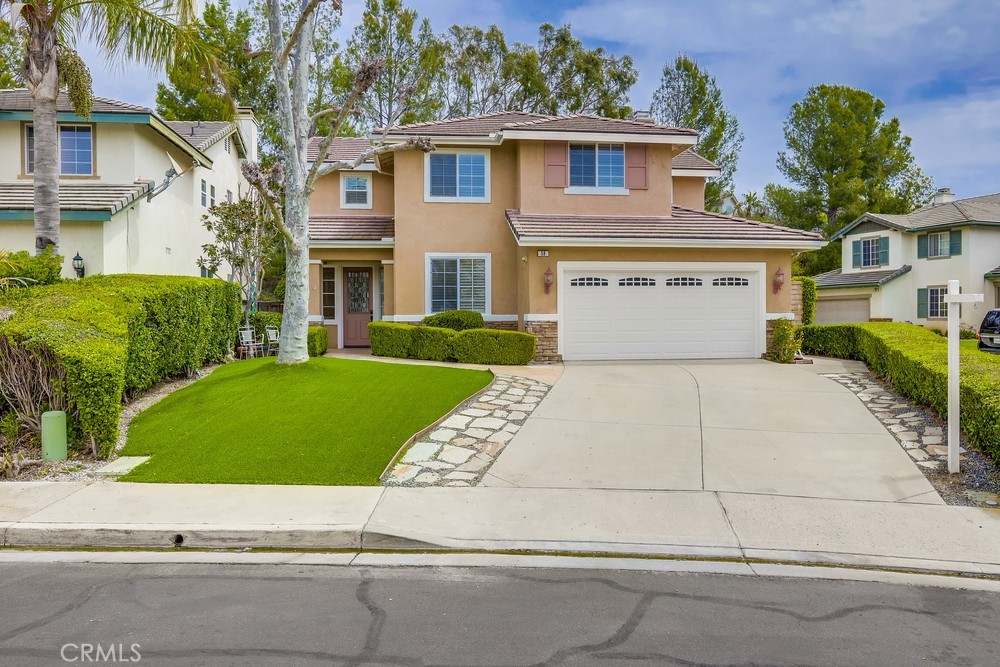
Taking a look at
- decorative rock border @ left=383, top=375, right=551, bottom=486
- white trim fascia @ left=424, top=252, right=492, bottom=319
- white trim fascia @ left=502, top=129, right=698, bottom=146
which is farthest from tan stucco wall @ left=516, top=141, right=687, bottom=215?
decorative rock border @ left=383, top=375, right=551, bottom=486

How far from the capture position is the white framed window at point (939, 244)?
2877cm

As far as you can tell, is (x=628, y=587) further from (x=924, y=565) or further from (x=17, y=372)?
(x=17, y=372)

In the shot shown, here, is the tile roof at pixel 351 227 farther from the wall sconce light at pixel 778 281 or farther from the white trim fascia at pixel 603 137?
the wall sconce light at pixel 778 281

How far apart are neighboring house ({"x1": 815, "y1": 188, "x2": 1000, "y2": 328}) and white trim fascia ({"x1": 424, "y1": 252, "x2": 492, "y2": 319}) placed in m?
21.8

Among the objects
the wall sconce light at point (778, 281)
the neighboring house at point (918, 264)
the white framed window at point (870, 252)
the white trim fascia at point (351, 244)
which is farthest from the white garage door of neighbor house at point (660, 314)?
the white framed window at point (870, 252)

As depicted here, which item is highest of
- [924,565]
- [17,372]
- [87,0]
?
[87,0]

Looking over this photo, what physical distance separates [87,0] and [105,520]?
11.6m

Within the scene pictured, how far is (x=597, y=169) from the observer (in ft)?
56.7

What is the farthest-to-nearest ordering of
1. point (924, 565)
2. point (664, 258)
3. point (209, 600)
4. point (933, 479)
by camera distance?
point (664, 258), point (933, 479), point (924, 565), point (209, 600)

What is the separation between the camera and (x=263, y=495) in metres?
6.64

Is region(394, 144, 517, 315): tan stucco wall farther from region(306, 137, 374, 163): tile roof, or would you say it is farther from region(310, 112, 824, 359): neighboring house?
region(306, 137, 374, 163): tile roof

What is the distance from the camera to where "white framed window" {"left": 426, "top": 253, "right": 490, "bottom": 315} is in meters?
17.6

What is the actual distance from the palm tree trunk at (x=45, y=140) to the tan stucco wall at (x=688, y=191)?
56.9ft

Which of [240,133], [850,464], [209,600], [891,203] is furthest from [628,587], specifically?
[891,203]
